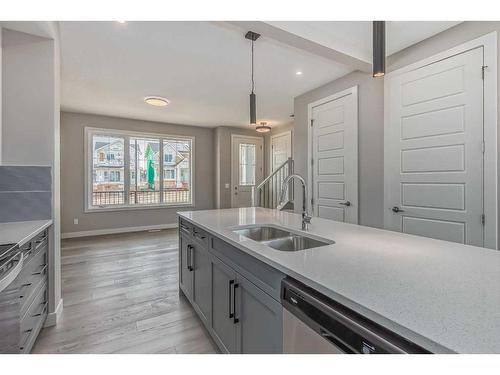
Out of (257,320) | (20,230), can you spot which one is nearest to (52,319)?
(20,230)

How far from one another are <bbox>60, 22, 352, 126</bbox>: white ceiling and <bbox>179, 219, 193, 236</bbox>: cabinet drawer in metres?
1.86

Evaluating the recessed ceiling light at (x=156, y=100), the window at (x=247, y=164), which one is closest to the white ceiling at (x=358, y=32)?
the recessed ceiling light at (x=156, y=100)

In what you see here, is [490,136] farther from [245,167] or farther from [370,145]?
[245,167]

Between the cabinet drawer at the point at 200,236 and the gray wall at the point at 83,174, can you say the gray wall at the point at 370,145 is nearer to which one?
the cabinet drawer at the point at 200,236

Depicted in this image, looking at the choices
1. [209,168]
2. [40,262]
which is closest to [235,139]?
[209,168]

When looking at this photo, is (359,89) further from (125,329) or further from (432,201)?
(125,329)

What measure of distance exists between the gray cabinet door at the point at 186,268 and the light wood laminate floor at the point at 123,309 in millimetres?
197

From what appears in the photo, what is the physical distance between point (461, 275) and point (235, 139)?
248 inches

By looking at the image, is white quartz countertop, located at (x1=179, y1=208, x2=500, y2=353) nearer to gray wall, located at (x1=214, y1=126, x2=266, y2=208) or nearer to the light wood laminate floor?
the light wood laminate floor

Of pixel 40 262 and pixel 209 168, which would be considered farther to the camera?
pixel 209 168

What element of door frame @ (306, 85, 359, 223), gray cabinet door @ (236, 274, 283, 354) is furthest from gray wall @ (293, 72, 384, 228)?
gray cabinet door @ (236, 274, 283, 354)

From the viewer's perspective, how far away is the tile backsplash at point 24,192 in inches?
85.2

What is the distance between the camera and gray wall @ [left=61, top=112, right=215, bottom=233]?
5.30m
